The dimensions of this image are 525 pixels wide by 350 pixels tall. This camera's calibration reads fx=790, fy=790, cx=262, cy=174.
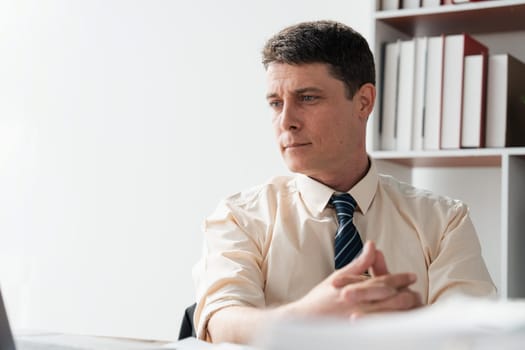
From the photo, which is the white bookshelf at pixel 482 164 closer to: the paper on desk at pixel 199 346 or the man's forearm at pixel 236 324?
the man's forearm at pixel 236 324

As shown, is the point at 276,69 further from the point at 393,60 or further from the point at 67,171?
the point at 67,171

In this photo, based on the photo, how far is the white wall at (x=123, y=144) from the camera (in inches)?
121

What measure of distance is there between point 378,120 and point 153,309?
4.31 ft

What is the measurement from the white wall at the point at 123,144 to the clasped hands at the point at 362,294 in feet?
5.42

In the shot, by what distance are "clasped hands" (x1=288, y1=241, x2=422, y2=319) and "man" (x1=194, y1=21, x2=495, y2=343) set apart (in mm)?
395

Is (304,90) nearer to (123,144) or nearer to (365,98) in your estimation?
(365,98)

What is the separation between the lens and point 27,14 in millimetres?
3520

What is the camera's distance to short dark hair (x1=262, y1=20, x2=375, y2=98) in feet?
5.99

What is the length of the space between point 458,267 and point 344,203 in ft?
0.96

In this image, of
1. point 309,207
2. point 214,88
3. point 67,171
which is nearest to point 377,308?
point 309,207

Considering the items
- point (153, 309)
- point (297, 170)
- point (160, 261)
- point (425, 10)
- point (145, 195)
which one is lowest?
point (153, 309)

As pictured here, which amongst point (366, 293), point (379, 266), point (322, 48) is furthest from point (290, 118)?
point (366, 293)

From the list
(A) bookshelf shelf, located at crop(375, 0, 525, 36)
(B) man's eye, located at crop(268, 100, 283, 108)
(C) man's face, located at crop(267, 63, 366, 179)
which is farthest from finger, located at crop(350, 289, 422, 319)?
(A) bookshelf shelf, located at crop(375, 0, 525, 36)

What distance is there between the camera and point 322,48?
1834 millimetres
